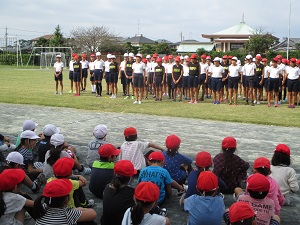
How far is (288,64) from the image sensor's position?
16797 millimetres

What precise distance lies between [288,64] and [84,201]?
46.4ft

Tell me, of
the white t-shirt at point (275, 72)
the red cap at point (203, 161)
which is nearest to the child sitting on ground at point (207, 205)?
the red cap at point (203, 161)

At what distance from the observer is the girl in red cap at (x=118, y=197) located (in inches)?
173

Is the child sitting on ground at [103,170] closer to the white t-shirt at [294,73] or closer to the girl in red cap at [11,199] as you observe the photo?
the girl in red cap at [11,199]

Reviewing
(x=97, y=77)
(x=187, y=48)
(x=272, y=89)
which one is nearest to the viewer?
(x=272, y=89)

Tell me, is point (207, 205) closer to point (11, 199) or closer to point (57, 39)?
point (11, 199)

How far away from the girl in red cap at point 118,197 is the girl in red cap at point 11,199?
3.06 ft

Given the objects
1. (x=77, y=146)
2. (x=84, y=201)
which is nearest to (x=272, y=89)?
(x=77, y=146)

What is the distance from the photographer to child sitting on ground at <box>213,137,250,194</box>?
566cm

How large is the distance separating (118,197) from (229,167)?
1.98 metres

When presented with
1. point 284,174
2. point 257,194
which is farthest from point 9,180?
point 284,174

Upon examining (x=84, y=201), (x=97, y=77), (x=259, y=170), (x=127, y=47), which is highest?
(x=127, y=47)

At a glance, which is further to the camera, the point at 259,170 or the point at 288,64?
the point at 288,64

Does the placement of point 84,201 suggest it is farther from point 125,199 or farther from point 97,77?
point 97,77
